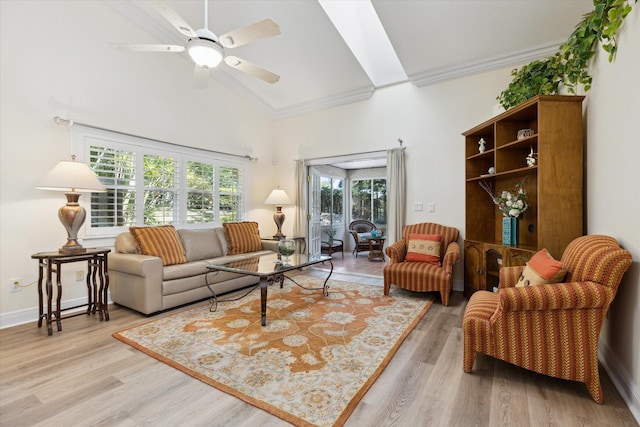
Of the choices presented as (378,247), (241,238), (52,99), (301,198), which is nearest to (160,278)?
(241,238)

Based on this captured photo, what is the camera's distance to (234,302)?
12.1 feet

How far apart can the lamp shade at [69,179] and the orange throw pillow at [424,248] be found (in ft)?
12.4

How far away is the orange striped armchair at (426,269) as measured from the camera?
139 inches

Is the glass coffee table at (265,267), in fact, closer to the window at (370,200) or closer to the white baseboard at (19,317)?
the white baseboard at (19,317)

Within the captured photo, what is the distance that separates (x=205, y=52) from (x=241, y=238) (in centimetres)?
287

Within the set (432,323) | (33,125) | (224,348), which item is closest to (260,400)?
(224,348)

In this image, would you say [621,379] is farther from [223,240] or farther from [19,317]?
[19,317]

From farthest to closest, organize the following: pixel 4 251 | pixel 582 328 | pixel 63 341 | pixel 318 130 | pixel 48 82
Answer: pixel 318 130 < pixel 48 82 < pixel 4 251 < pixel 63 341 < pixel 582 328

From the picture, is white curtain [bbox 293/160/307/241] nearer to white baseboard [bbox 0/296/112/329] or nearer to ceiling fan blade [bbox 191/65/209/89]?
ceiling fan blade [bbox 191/65/209/89]

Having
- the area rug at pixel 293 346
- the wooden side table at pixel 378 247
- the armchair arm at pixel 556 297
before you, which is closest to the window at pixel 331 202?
the wooden side table at pixel 378 247

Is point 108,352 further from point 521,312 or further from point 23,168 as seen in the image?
point 521,312

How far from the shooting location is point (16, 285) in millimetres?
3053

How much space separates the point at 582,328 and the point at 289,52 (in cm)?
460

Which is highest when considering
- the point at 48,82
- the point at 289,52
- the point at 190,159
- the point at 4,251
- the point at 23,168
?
the point at 289,52
